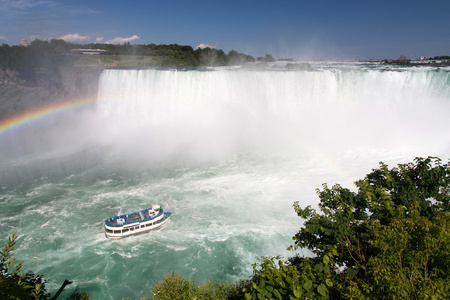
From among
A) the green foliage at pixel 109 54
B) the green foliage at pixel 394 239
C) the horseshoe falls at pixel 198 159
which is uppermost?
the green foliage at pixel 109 54

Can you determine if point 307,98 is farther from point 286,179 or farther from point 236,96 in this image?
point 286,179

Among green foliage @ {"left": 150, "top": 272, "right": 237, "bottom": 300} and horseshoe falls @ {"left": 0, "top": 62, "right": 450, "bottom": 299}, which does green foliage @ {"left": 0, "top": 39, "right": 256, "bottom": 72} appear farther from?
green foliage @ {"left": 150, "top": 272, "right": 237, "bottom": 300}

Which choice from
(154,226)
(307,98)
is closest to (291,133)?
(307,98)

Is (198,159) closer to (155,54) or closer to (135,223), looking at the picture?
(135,223)

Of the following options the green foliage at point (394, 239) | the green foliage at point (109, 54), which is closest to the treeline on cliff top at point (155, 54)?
the green foliage at point (109, 54)

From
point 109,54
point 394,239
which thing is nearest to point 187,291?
point 394,239

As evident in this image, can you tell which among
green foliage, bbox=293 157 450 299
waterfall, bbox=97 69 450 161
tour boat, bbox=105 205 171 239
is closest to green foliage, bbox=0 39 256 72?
waterfall, bbox=97 69 450 161

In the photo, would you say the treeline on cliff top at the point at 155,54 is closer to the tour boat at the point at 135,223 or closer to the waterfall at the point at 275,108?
the waterfall at the point at 275,108
